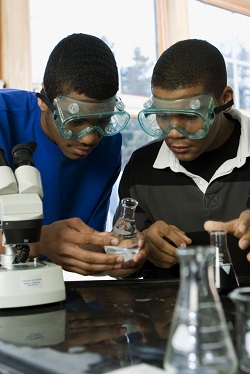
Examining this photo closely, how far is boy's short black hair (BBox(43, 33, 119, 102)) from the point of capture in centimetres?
180

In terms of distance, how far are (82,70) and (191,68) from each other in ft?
1.21

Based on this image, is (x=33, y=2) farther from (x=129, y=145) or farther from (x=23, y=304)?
(x=23, y=304)

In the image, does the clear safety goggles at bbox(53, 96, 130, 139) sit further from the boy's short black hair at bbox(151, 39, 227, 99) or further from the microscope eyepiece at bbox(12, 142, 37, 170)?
the microscope eyepiece at bbox(12, 142, 37, 170)

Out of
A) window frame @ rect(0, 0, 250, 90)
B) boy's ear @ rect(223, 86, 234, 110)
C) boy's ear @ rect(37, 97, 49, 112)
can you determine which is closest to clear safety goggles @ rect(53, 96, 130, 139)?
boy's ear @ rect(37, 97, 49, 112)

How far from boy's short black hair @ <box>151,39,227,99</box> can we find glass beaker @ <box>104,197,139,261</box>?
512 mm

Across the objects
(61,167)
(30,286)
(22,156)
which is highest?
(22,156)

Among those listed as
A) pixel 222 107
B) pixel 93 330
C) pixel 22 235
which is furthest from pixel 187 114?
pixel 93 330

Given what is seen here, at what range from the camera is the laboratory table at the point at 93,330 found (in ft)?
2.81

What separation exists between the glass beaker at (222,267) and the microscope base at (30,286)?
0.36 m

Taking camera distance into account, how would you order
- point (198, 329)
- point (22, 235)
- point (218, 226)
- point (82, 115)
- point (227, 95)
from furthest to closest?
point (227, 95) < point (82, 115) < point (218, 226) < point (22, 235) < point (198, 329)

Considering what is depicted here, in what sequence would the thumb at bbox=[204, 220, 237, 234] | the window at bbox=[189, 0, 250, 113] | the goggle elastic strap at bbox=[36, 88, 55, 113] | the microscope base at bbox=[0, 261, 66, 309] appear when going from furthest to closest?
the window at bbox=[189, 0, 250, 113]
the goggle elastic strap at bbox=[36, 88, 55, 113]
the thumb at bbox=[204, 220, 237, 234]
the microscope base at bbox=[0, 261, 66, 309]

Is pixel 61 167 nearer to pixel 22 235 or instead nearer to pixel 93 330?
pixel 22 235

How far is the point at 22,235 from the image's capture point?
4.40 feet

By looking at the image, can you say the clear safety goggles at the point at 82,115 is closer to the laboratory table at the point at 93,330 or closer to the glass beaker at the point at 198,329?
the laboratory table at the point at 93,330
